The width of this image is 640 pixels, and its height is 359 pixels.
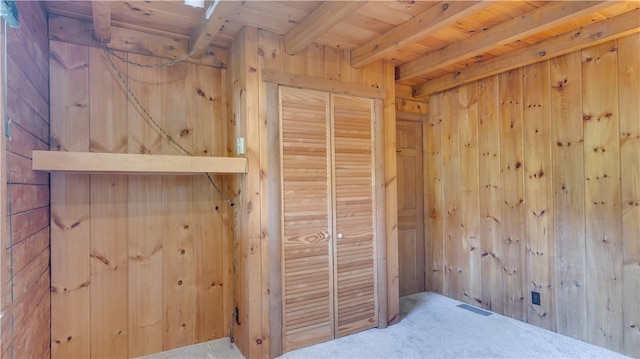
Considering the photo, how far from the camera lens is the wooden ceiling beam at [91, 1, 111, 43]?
72.8 inches

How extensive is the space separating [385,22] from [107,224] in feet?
7.80

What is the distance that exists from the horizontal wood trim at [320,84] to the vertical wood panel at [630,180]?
1.69 metres

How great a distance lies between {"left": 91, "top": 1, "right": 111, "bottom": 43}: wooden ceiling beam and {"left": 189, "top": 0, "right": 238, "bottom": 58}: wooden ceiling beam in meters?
0.51

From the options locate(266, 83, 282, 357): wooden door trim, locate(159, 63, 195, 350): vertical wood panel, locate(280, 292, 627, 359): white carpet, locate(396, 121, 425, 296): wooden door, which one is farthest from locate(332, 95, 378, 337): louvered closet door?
locate(159, 63, 195, 350): vertical wood panel

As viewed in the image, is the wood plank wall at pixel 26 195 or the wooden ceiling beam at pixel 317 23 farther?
the wooden ceiling beam at pixel 317 23

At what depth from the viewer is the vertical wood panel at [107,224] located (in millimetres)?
2271

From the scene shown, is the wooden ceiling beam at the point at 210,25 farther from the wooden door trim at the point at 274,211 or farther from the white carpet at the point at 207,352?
the white carpet at the point at 207,352

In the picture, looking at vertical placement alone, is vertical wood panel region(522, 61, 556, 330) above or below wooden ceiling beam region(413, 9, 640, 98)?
Answer: below

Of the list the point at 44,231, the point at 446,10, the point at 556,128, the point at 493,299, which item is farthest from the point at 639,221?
the point at 44,231

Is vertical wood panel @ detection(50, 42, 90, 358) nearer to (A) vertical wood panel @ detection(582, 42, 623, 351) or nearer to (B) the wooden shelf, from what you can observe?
(B) the wooden shelf

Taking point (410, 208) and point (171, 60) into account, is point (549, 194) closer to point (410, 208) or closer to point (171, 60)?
point (410, 208)

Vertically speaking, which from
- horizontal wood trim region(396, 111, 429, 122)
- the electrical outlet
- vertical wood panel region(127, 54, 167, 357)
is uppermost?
horizontal wood trim region(396, 111, 429, 122)

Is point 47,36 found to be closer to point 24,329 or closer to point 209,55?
point 209,55

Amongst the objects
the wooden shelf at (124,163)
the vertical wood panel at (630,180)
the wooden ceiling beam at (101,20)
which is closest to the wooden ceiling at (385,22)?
the wooden ceiling beam at (101,20)
